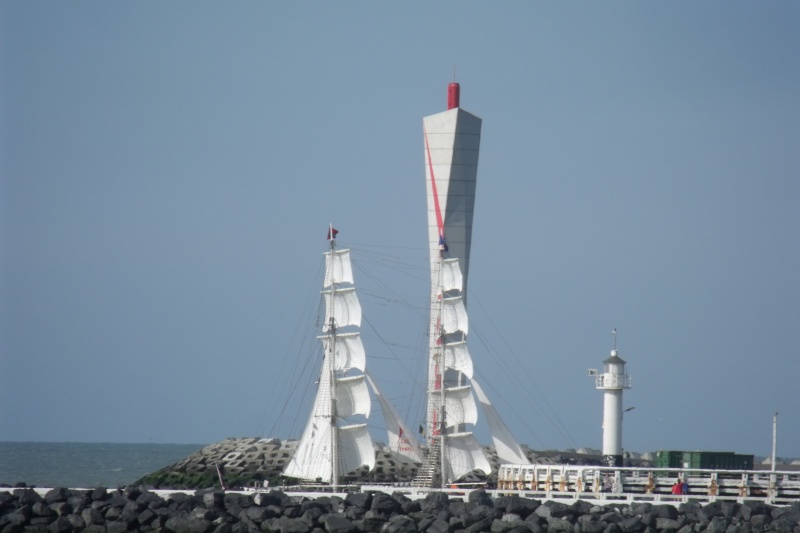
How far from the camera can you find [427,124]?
5747 centimetres

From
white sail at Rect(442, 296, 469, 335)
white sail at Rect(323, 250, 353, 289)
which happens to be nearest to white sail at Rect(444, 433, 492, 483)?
white sail at Rect(442, 296, 469, 335)

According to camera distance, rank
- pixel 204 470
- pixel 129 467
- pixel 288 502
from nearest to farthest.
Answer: pixel 288 502 → pixel 204 470 → pixel 129 467

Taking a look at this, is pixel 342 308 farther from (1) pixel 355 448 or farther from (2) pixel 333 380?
(1) pixel 355 448

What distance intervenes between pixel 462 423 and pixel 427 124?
47.5 ft

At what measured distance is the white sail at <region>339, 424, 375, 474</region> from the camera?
156 feet

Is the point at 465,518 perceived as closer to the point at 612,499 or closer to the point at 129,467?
the point at 612,499

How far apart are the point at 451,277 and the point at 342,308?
14.0 ft

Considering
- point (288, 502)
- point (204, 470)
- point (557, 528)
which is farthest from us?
point (204, 470)

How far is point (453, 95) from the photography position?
58.0m

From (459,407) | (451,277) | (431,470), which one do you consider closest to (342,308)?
(451,277)

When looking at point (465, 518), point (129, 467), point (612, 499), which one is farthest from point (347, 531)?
point (129, 467)

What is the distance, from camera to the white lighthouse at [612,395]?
50594mm

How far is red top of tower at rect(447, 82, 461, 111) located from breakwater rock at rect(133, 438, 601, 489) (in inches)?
572

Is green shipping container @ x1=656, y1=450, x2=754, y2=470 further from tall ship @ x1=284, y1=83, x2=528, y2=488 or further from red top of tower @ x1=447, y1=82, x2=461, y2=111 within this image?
red top of tower @ x1=447, y1=82, x2=461, y2=111
